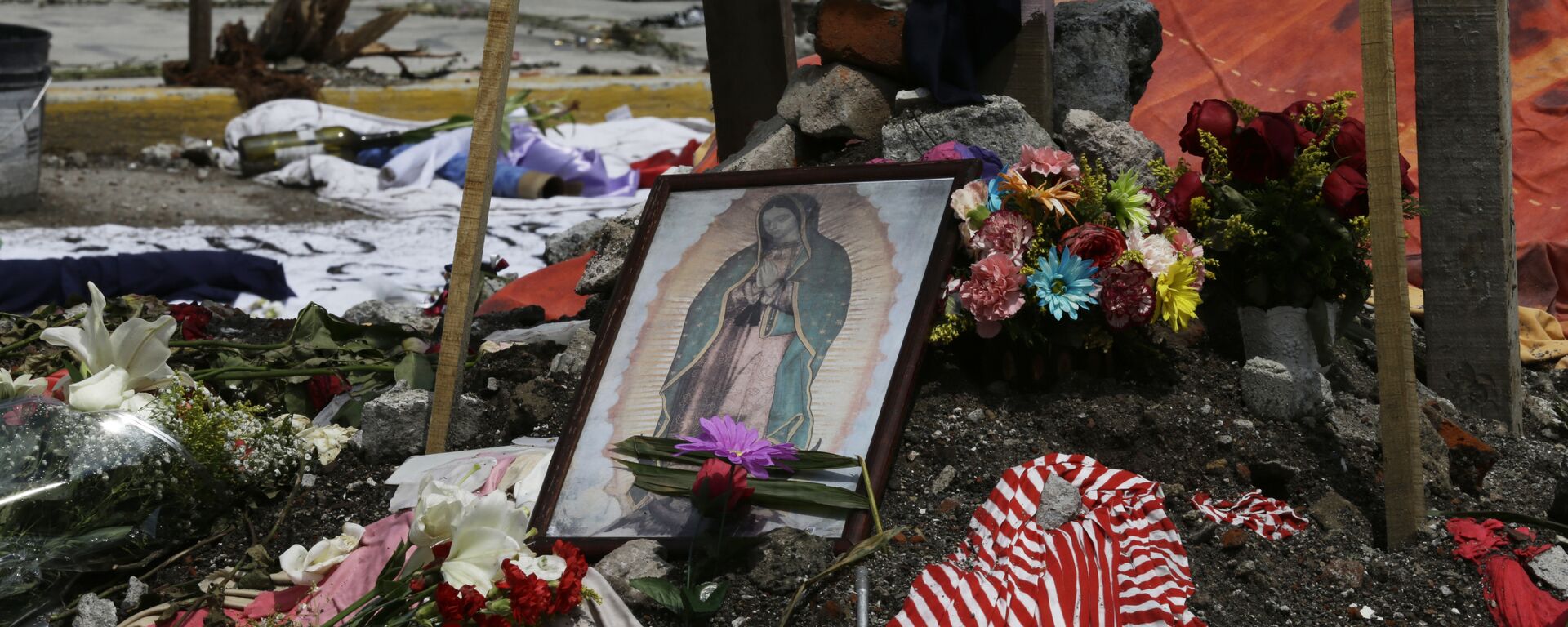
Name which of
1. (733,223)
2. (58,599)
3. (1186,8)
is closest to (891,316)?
(733,223)

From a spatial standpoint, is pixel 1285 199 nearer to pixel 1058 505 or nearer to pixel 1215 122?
pixel 1215 122

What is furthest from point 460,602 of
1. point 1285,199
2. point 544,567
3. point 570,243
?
point 570,243

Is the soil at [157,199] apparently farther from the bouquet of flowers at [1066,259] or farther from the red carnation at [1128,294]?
the red carnation at [1128,294]

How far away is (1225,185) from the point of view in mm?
3076

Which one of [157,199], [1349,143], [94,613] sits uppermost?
[1349,143]

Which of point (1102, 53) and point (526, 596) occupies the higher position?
point (1102, 53)

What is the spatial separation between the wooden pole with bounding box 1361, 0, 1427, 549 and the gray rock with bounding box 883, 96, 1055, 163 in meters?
0.96

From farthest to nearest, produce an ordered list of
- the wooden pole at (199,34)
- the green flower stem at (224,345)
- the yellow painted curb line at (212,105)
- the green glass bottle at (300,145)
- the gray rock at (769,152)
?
the wooden pole at (199,34) → the yellow painted curb line at (212,105) → the green glass bottle at (300,145) → the gray rock at (769,152) → the green flower stem at (224,345)

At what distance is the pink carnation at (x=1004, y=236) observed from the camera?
2934 mm

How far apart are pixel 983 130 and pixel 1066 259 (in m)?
0.63

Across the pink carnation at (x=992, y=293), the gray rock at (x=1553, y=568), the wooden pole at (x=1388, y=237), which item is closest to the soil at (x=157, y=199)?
the pink carnation at (x=992, y=293)

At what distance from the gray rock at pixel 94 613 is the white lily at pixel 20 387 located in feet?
1.69

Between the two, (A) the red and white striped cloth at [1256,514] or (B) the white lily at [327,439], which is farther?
(B) the white lily at [327,439]

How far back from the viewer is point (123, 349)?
300 centimetres
